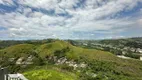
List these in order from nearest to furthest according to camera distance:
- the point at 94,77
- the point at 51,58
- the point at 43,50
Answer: the point at 94,77 < the point at 51,58 < the point at 43,50

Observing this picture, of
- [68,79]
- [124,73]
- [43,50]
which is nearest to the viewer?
[68,79]

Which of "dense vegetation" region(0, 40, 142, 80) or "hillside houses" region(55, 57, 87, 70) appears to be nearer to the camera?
"dense vegetation" region(0, 40, 142, 80)

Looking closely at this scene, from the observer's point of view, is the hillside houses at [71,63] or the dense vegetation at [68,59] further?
the hillside houses at [71,63]

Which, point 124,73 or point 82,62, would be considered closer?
point 124,73

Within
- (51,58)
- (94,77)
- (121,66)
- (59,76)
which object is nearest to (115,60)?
(121,66)

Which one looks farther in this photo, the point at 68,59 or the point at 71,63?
the point at 68,59

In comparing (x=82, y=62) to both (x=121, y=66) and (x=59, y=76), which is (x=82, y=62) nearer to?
(x=121, y=66)

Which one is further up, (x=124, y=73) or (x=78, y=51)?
(x=78, y=51)

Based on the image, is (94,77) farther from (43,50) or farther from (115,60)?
(43,50)

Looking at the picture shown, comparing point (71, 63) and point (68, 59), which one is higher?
point (68, 59)

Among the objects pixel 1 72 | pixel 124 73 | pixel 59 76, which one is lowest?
pixel 124 73
